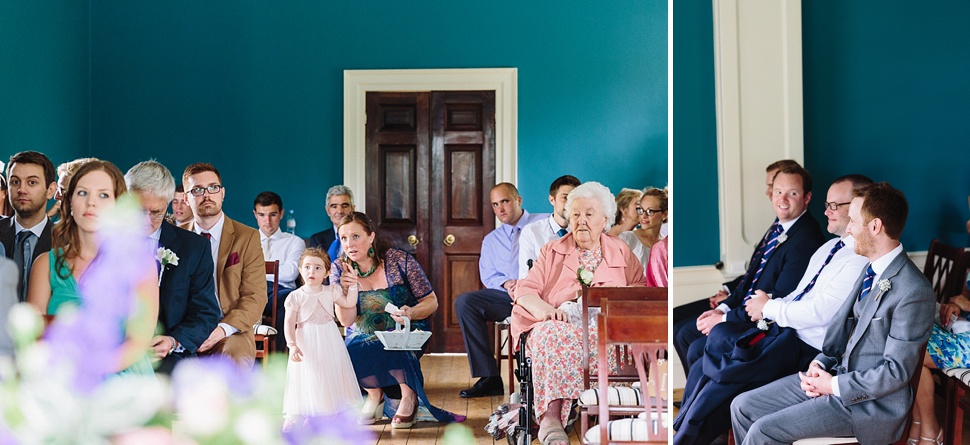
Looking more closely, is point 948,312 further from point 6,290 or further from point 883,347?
point 6,290

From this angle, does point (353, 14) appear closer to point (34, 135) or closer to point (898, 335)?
point (34, 135)

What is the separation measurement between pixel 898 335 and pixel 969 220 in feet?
1.44

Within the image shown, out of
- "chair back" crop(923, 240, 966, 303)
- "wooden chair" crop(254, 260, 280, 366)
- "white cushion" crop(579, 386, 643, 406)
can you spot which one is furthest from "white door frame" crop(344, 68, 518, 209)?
"chair back" crop(923, 240, 966, 303)

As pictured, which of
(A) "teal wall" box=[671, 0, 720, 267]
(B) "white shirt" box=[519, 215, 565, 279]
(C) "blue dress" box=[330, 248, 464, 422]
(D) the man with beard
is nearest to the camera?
(A) "teal wall" box=[671, 0, 720, 267]

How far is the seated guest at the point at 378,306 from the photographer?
1.76 meters

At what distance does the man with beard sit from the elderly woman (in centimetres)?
124

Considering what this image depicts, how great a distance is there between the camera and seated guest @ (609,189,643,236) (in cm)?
254

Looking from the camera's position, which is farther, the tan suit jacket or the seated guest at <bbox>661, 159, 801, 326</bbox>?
the tan suit jacket

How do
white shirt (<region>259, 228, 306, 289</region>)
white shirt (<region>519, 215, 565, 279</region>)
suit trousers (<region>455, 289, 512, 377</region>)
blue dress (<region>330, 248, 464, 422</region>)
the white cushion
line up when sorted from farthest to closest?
white shirt (<region>519, 215, 565, 279</region>) → suit trousers (<region>455, 289, 512, 377</region>) → the white cushion → blue dress (<region>330, 248, 464, 422</region>) → white shirt (<region>259, 228, 306, 289</region>)

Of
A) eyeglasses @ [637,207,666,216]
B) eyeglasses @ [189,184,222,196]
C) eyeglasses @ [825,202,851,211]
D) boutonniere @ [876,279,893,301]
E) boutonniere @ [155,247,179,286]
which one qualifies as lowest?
boutonniere @ [876,279,893,301]

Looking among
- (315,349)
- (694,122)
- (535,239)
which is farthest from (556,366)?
(694,122)

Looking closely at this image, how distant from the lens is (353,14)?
189cm

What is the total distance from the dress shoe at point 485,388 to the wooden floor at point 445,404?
0.04 ft

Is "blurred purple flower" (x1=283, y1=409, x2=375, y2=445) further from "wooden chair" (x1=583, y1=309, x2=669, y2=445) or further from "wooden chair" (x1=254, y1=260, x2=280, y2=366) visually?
"wooden chair" (x1=583, y1=309, x2=669, y2=445)
